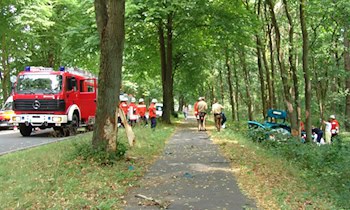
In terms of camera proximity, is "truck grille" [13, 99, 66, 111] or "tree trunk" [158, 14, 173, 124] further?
"tree trunk" [158, 14, 173, 124]

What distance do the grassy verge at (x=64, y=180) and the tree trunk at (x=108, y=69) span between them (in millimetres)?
767

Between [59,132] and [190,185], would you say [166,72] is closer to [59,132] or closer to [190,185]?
[59,132]

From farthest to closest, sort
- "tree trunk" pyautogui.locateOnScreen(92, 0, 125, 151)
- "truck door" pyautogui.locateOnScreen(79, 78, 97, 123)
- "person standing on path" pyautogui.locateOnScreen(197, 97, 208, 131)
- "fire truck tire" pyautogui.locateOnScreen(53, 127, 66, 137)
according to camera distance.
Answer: "truck door" pyautogui.locateOnScreen(79, 78, 97, 123) → "person standing on path" pyautogui.locateOnScreen(197, 97, 208, 131) → "fire truck tire" pyautogui.locateOnScreen(53, 127, 66, 137) → "tree trunk" pyautogui.locateOnScreen(92, 0, 125, 151)

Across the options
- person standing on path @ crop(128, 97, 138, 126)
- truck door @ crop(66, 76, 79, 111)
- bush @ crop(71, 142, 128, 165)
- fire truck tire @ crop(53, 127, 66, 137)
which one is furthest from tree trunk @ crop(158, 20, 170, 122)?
bush @ crop(71, 142, 128, 165)

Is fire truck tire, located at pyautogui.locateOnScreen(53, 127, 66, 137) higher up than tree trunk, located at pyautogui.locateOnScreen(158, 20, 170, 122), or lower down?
lower down

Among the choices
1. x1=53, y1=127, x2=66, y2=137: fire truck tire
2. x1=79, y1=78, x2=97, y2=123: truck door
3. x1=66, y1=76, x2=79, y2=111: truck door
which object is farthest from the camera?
x1=79, y1=78, x2=97, y2=123: truck door

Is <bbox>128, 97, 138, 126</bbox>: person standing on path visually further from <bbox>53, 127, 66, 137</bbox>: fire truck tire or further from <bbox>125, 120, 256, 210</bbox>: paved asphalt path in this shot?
<bbox>125, 120, 256, 210</bbox>: paved asphalt path

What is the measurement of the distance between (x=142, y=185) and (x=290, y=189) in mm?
2955

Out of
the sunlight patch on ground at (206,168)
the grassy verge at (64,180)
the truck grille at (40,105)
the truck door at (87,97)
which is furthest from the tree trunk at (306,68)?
the truck door at (87,97)

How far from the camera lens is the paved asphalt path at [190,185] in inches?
267

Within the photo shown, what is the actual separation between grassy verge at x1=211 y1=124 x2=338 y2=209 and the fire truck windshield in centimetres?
1006

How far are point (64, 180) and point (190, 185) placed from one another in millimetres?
2535

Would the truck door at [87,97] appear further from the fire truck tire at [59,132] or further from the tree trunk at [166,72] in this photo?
the tree trunk at [166,72]

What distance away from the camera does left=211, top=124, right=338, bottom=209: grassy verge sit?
682 cm
